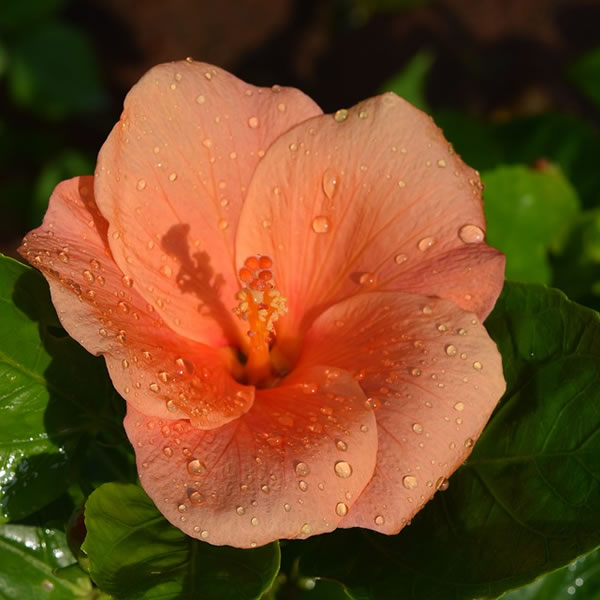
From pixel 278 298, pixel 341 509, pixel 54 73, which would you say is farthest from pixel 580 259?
pixel 54 73

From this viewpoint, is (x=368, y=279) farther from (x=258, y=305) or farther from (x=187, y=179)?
(x=187, y=179)

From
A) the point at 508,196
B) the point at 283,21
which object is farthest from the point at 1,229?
the point at 508,196

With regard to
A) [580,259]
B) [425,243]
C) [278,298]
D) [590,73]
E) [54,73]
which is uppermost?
[425,243]

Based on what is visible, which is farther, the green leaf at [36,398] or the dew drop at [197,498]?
the green leaf at [36,398]

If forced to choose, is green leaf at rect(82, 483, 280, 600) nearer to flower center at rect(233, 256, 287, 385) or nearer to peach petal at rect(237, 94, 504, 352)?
flower center at rect(233, 256, 287, 385)

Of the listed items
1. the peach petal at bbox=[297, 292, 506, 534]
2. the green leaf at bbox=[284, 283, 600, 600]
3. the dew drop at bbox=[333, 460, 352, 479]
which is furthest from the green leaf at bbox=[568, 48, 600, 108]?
the dew drop at bbox=[333, 460, 352, 479]

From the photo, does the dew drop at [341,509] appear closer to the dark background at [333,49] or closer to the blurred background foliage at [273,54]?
the blurred background foliage at [273,54]

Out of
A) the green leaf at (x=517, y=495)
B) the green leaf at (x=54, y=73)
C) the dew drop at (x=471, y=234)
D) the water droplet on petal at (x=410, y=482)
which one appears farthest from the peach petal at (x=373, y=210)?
the green leaf at (x=54, y=73)
